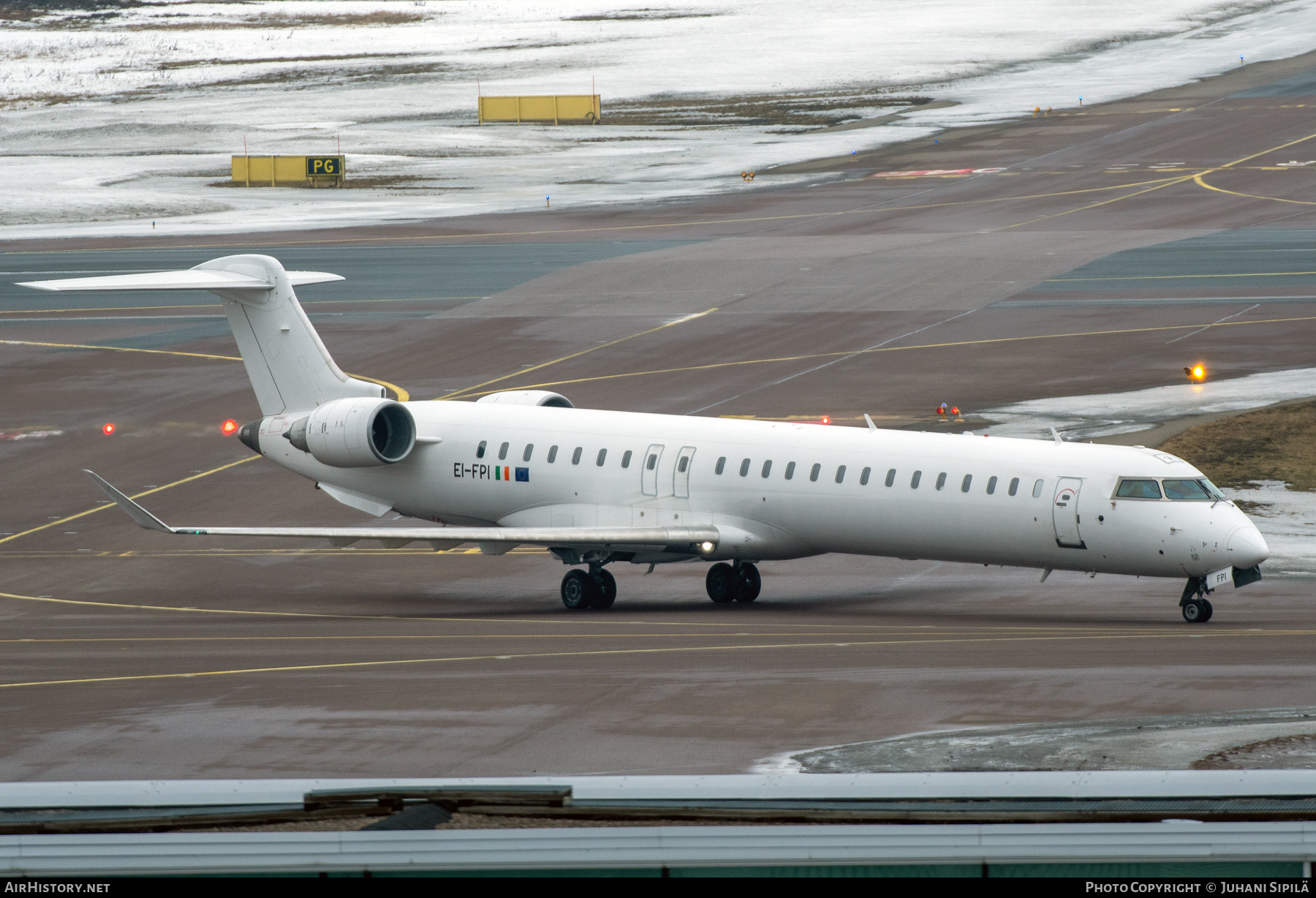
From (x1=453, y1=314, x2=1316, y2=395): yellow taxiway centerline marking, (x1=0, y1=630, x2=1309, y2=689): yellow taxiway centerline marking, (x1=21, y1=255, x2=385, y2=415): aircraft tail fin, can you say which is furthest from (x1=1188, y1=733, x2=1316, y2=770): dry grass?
(x1=453, y1=314, x2=1316, y2=395): yellow taxiway centerline marking

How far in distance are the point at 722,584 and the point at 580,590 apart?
2.64 m

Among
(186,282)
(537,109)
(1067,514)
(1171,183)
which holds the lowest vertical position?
(1067,514)

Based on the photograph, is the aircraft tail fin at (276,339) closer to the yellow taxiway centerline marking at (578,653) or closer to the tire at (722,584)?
the tire at (722,584)

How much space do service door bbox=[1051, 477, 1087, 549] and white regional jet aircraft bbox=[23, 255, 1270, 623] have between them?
26 mm

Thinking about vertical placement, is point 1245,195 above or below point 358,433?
above

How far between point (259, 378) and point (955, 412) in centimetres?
1838

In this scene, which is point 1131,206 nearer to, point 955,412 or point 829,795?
point 955,412

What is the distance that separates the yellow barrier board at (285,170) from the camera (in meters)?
96.6

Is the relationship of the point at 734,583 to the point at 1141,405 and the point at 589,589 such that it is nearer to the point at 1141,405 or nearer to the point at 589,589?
the point at 589,589

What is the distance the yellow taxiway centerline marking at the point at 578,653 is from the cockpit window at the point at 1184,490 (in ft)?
8.40

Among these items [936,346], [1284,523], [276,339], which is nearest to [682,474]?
[276,339]

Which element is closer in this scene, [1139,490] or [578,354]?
[1139,490]

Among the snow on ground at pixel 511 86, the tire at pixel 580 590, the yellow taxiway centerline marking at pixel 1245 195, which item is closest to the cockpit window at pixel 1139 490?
the tire at pixel 580 590

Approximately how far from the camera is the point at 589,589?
34.4 metres
